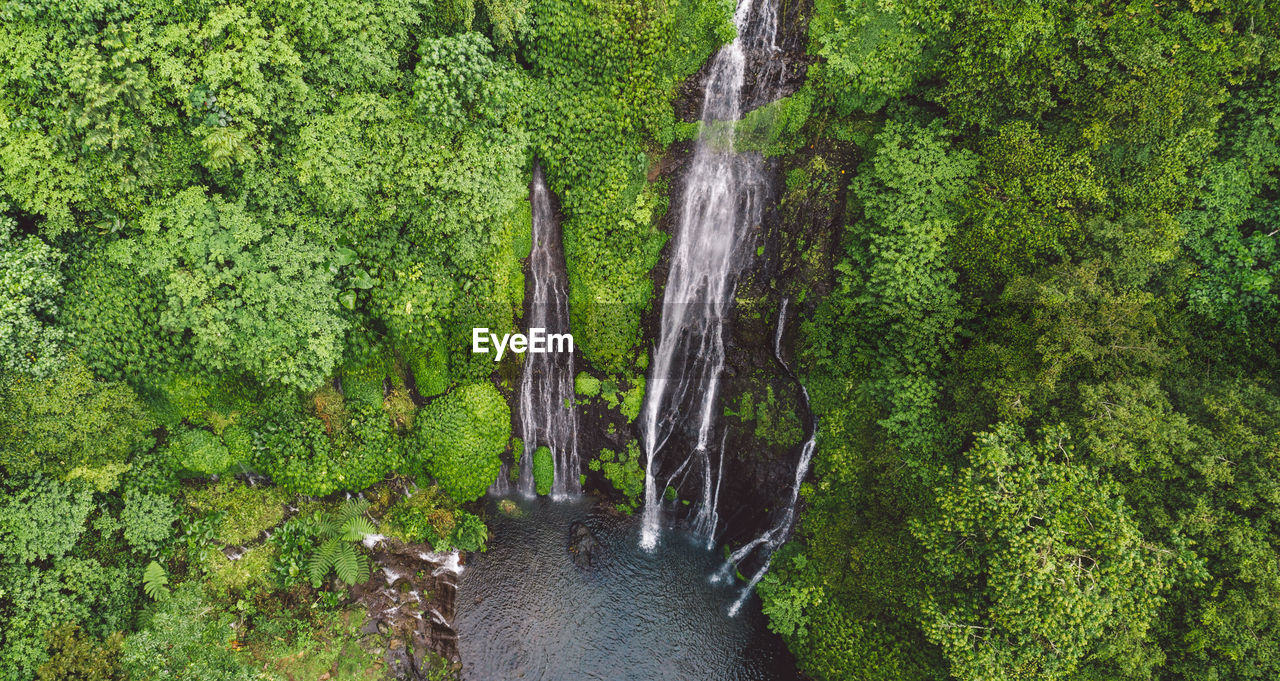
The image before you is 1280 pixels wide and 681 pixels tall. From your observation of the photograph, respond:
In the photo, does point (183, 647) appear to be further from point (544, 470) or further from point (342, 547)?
point (544, 470)

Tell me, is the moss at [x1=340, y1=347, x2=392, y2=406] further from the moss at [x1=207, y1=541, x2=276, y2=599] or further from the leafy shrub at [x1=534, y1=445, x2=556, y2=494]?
the leafy shrub at [x1=534, y1=445, x2=556, y2=494]

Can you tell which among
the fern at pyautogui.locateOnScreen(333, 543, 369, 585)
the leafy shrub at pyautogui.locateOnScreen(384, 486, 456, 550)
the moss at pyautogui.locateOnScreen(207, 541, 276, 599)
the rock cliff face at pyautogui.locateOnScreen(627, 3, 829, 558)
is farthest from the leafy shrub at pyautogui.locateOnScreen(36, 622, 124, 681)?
the rock cliff face at pyautogui.locateOnScreen(627, 3, 829, 558)

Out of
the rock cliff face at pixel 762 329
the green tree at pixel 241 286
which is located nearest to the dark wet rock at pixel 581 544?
the rock cliff face at pixel 762 329

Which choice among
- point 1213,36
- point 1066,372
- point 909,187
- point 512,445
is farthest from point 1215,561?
point 512,445

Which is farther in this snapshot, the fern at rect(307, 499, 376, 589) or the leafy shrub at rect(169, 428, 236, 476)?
the fern at rect(307, 499, 376, 589)

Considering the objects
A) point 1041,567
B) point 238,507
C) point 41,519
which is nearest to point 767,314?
point 1041,567

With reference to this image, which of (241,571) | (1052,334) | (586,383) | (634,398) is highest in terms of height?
(1052,334)

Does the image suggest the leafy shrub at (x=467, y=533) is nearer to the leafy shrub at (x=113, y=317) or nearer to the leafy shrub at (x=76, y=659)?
the leafy shrub at (x=76, y=659)
